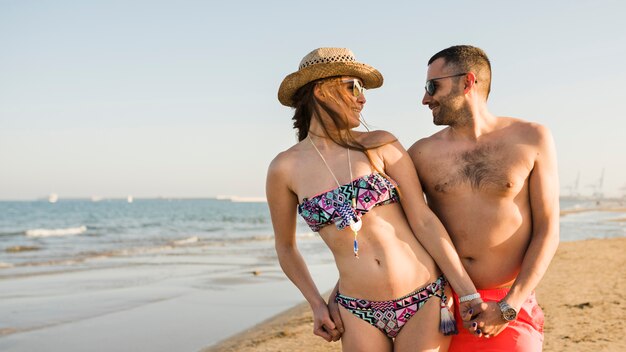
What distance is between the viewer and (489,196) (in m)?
3.16

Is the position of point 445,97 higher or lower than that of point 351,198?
higher

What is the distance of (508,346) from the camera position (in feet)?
9.86

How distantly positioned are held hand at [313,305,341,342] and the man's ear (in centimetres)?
133

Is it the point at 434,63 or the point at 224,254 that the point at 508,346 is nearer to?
the point at 434,63

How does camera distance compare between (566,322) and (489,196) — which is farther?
(566,322)

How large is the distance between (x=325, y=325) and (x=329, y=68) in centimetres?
128

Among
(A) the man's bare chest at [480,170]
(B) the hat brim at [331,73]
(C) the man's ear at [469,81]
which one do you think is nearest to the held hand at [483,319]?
(A) the man's bare chest at [480,170]

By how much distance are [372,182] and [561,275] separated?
9468 millimetres

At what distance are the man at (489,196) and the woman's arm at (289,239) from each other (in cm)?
66

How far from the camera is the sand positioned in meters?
6.55

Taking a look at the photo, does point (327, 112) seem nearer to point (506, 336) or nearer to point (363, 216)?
point (363, 216)

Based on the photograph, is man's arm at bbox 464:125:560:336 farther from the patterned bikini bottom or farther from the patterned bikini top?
the patterned bikini top

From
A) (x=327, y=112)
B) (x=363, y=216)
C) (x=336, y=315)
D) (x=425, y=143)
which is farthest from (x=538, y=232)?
(x=327, y=112)

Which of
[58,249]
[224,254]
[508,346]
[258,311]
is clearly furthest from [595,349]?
[58,249]
